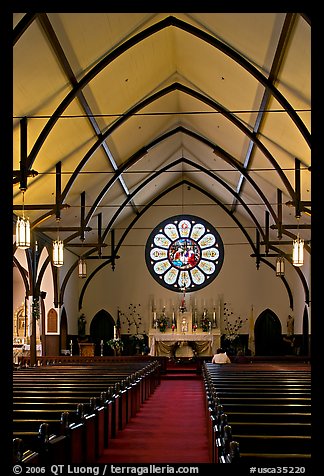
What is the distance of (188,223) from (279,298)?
510 cm

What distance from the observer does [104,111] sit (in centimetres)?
1677

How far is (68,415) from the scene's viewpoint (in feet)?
20.9

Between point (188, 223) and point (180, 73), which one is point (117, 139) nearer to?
point (180, 73)

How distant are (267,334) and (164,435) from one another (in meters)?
19.7

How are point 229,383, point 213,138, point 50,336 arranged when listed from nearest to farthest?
point 229,383 < point 213,138 < point 50,336

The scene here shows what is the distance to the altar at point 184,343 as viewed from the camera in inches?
1099

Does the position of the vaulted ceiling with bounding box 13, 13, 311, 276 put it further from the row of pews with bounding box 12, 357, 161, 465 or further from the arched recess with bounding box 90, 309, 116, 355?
the arched recess with bounding box 90, 309, 116, 355

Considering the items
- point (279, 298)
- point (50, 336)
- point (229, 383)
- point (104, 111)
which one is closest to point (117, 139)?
point (104, 111)

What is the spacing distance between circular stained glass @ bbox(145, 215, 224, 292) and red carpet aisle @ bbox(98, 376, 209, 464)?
13.7m

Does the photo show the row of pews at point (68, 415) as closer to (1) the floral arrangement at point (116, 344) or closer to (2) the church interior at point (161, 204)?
(2) the church interior at point (161, 204)

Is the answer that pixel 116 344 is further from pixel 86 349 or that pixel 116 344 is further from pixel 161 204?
pixel 161 204

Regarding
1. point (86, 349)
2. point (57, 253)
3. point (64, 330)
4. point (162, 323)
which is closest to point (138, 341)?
point (162, 323)

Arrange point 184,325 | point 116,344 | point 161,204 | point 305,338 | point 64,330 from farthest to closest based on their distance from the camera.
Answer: point 161,204 < point 184,325 < point 305,338 < point 64,330 < point 116,344

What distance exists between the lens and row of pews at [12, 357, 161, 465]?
16.5ft
